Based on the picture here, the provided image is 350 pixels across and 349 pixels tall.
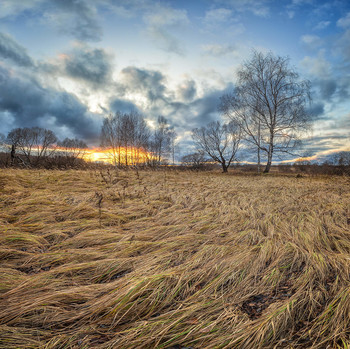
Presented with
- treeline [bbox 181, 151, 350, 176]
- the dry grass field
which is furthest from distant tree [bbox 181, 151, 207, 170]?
the dry grass field

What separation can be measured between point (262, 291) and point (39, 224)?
2.55 metres

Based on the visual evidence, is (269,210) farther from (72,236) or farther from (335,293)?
(72,236)

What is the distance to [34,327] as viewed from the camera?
3.38 ft

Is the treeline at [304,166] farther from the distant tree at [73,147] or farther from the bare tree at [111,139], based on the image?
the distant tree at [73,147]

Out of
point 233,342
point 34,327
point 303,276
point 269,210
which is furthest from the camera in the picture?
point 269,210

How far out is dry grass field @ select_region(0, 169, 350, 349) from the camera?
0.96 meters

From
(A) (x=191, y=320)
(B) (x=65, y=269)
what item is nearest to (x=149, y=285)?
(A) (x=191, y=320)

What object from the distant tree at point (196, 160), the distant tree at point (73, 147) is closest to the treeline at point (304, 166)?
the distant tree at point (196, 160)

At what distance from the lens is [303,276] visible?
1423 mm

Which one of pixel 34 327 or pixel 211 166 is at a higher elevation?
pixel 211 166

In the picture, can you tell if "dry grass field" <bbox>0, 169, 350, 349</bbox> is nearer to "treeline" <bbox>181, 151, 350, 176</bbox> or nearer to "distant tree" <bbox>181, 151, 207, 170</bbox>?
"treeline" <bbox>181, 151, 350, 176</bbox>

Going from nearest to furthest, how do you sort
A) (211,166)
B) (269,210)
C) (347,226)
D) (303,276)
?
1. (303,276)
2. (347,226)
3. (269,210)
4. (211,166)

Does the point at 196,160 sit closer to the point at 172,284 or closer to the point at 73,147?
the point at 172,284

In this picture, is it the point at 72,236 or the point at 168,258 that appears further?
the point at 72,236
